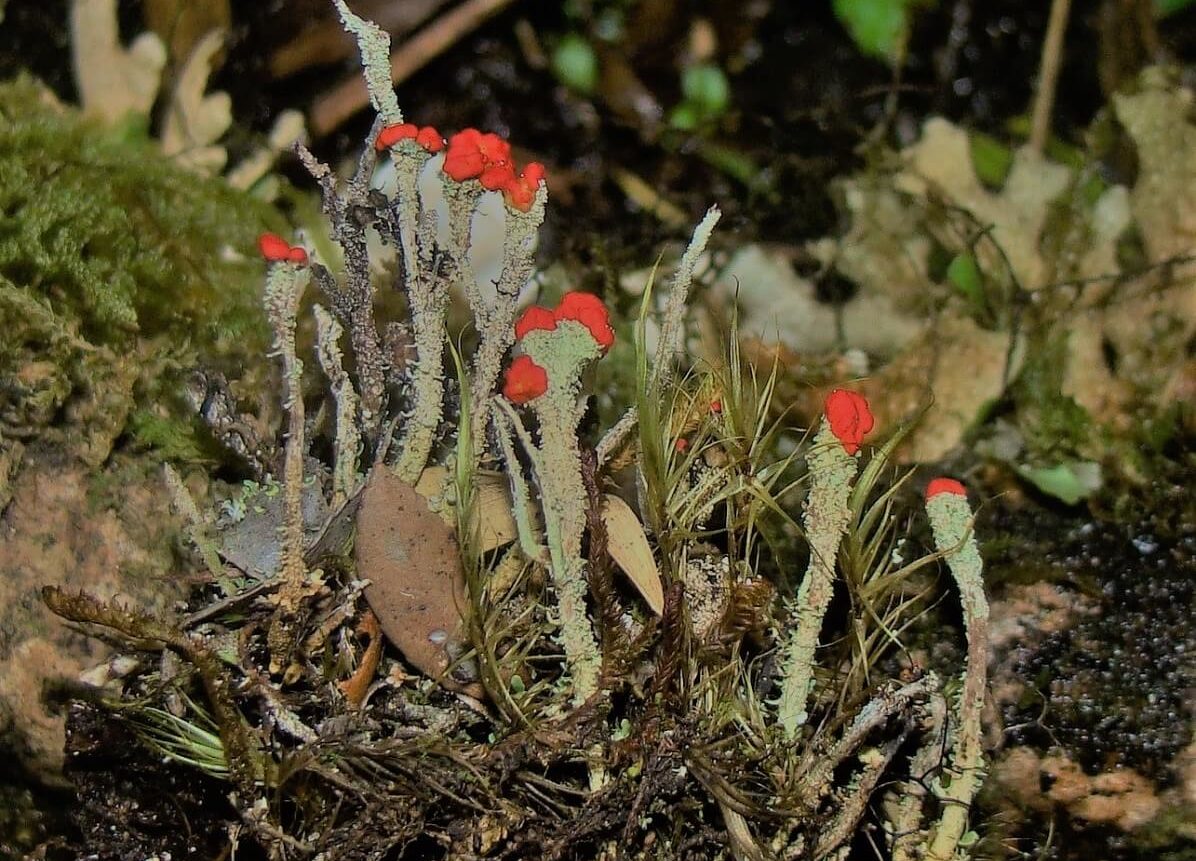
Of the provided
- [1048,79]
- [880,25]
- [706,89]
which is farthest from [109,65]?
[1048,79]

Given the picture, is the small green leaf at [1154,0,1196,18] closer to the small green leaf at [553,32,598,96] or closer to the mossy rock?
the small green leaf at [553,32,598,96]

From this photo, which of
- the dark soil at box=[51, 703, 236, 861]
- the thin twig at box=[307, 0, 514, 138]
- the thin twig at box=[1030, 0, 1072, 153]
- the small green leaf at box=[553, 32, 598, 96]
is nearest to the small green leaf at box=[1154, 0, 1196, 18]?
the thin twig at box=[1030, 0, 1072, 153]

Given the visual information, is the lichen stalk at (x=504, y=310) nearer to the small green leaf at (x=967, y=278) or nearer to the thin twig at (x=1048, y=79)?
the small green leaf at (x=967, y=278)

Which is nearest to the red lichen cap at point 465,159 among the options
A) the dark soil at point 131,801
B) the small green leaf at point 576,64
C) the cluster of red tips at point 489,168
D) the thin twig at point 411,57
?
the cluster of red tips at point 489,168

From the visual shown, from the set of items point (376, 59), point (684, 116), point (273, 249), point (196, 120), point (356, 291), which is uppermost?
point (376, 59)

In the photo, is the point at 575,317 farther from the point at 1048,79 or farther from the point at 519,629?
the point at 1048,79

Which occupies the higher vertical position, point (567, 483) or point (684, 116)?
point (567, 483)
